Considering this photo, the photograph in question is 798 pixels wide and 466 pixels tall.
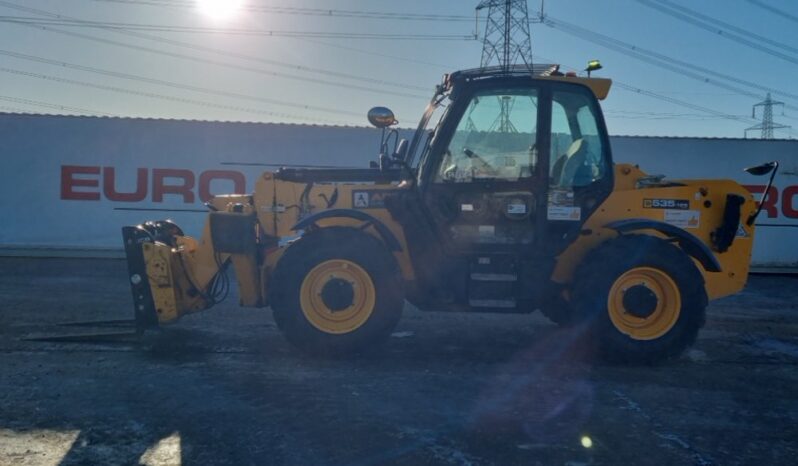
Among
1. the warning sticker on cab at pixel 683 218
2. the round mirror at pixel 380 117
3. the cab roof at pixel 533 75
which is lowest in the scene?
the warning sticker on cab at pixel 683 218

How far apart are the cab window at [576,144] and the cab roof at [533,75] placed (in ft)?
0.42

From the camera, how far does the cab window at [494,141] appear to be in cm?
613

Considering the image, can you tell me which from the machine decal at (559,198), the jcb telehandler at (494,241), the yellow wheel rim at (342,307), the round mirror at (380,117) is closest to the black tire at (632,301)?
the jcb telehandler at (494,241)

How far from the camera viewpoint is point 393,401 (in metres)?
4.90

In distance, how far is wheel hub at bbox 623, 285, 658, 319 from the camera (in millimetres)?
5969

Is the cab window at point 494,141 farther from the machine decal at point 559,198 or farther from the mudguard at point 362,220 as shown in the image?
the mudguard at point 362,220

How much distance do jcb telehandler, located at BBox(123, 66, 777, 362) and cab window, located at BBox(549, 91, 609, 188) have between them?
1cm

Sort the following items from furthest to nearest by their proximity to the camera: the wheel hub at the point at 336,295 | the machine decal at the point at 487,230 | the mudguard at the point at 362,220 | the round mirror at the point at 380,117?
the round mirror at the point at 380,117, the machine decal at the point at 487,230, the mudguard at the point at 362,220, the wheel hub at the point at 336,295

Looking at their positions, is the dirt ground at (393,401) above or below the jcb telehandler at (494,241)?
below

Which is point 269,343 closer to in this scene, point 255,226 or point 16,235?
point 255,226

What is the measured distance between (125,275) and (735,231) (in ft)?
31.5

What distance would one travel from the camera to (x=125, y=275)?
39.3 ft

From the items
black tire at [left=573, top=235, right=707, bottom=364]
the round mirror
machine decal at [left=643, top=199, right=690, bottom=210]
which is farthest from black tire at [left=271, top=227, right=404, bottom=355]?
machine decal at [left=643, top=199, right=690, bottom=210]

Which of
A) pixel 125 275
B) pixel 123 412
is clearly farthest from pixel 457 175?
pixel 125 275
